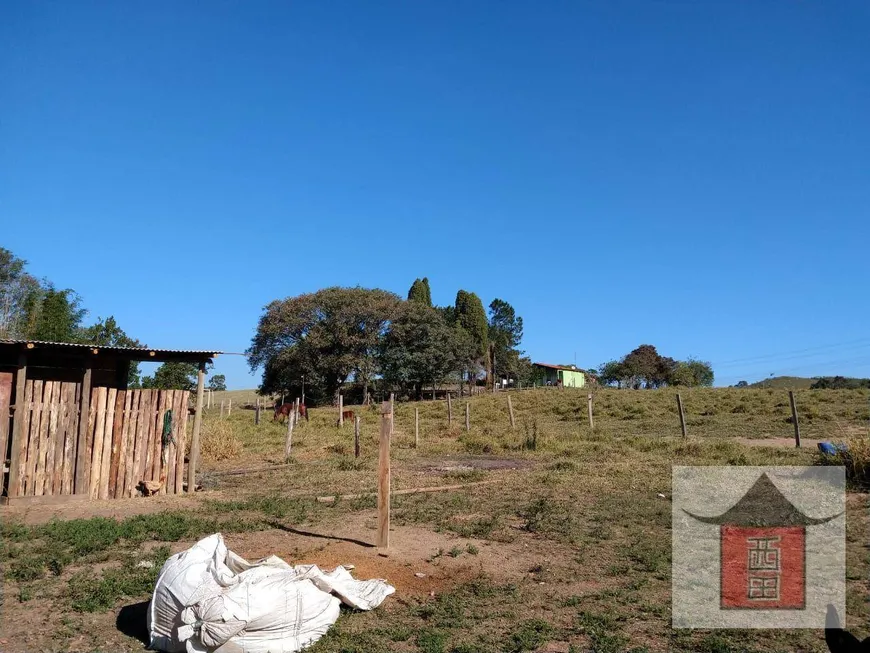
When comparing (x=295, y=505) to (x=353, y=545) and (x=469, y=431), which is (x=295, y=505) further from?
(x=469, y=431)

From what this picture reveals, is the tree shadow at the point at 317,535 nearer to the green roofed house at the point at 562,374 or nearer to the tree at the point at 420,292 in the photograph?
the tree at the point at 420,292

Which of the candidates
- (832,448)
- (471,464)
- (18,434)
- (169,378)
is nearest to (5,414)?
(18,434)

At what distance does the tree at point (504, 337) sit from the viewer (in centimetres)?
6184

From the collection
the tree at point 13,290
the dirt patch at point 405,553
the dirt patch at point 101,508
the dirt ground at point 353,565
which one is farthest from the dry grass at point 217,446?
the tree at point 13,290

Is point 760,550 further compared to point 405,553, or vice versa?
point 405,553

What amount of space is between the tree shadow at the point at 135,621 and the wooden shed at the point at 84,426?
5.34m

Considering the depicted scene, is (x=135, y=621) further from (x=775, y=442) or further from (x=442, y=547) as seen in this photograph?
(x=775, y=442)

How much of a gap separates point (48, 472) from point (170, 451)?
1.92 meters

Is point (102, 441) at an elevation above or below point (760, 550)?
above

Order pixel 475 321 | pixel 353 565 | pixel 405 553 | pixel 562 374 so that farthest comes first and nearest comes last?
pixel 562 374, pixel 475 321, pixel 405 553, pixel 353 565

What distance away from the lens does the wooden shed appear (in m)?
9.66

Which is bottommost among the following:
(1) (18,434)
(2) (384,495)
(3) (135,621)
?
(3) (135,621)

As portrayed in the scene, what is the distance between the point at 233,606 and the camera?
4.52 metres

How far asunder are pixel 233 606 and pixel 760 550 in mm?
5638
